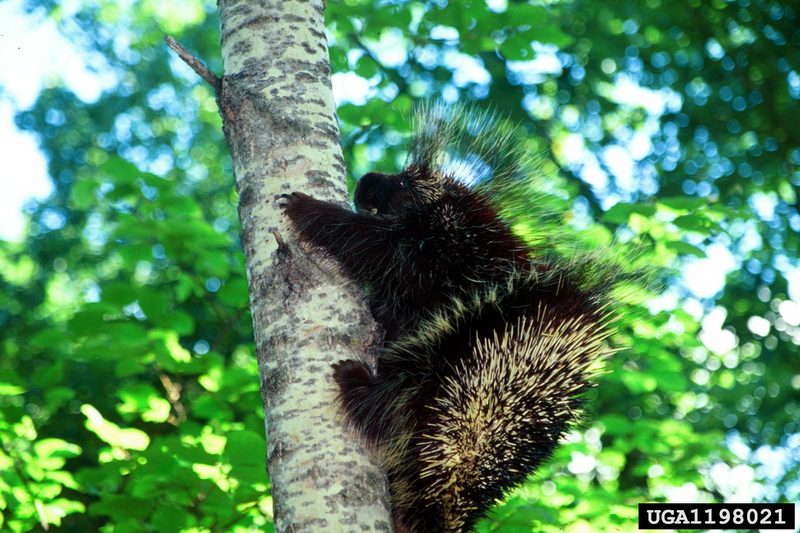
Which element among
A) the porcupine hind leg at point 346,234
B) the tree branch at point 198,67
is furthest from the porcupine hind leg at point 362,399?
the tree branch at point 198,67

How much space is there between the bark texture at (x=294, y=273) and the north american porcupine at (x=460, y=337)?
3.2 inches

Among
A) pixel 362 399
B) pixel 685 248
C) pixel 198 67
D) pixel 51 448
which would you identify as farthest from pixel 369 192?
pixel 51 448

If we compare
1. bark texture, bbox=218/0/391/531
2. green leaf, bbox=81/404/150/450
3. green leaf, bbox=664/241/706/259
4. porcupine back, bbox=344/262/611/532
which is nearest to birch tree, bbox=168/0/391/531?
bark texture, bbox=218/0/391/531

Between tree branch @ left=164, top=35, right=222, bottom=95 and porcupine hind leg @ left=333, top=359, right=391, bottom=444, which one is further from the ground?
tree branch @ left=164, top=35, right=222, bottom=95

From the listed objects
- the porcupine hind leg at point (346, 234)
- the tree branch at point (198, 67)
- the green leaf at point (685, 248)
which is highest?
the green leaf at point (685, 248)

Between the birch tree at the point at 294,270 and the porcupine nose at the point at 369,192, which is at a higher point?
the porcupine nose at the point at 369,192

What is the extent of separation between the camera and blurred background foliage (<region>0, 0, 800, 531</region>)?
255 cm

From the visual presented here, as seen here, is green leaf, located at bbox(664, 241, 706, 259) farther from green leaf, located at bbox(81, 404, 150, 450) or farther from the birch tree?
green leaf, located at bbox(81, 404, 150, 450)

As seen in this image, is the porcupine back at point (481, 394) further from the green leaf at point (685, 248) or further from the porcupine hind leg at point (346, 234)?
the green leaf at point (685, 248)

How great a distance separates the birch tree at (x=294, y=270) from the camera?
1.42 m

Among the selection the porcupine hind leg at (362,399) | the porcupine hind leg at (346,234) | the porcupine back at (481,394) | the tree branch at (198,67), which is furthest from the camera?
the porcupine back at (481,394)

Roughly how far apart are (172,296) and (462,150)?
4.08m

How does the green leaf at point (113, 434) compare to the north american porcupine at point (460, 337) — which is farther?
the green leaf at point (113, 434)

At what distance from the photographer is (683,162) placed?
7211 millimetres
